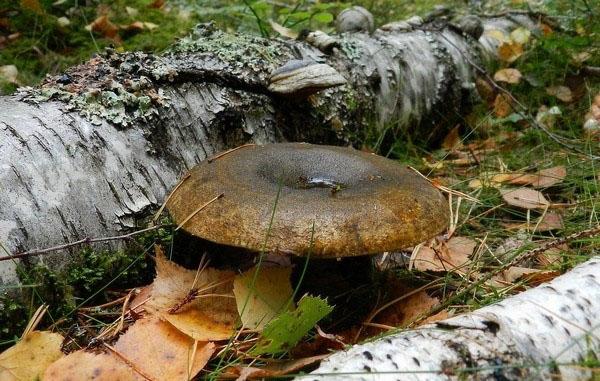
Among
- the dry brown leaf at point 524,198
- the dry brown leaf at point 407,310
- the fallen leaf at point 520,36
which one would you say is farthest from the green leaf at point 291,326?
the fallen leaf at point 520,36

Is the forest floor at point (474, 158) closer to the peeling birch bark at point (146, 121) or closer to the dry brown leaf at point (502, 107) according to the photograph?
the dry brown leaf at point (502, 107)

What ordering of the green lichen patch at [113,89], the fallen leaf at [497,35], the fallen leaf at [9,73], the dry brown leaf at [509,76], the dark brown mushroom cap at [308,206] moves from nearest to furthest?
the dark brown mushroom cap at [308,206], the green lichen patch at [113,89], the fallen leaf at [9,73], the dry brown leaf at [509,76], the fallen leaf at [497,35]

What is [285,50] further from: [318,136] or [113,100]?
[113,100]

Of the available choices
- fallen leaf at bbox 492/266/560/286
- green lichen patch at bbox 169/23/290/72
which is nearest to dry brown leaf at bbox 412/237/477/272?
fallen leaf at bbox 492/266/560/286

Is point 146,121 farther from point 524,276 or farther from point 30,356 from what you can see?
point 524,276

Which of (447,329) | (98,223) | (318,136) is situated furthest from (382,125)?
(447,329)

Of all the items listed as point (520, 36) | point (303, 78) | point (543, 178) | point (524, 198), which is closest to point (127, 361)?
point (303, 78)

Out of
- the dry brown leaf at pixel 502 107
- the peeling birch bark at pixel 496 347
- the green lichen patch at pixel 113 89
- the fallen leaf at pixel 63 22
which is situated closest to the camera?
the peeling birch bark at pixel 496 347
